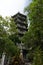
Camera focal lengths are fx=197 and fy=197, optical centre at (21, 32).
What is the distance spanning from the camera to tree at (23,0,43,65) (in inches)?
642

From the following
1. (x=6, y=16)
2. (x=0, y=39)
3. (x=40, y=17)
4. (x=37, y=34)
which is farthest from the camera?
(x=6, y=16)

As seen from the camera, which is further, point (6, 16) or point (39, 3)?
point (6, 16)

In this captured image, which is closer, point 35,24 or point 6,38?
point 35,24

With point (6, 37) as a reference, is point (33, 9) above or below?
above

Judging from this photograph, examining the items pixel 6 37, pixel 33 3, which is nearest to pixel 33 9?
pixel 33 3

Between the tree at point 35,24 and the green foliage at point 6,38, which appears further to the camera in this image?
the green foliage at point 6,38

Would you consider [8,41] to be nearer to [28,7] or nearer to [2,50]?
[2,50]

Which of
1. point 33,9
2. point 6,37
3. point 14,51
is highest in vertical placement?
point 33,9

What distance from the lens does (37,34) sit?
56.7ft

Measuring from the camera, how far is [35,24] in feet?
55.7

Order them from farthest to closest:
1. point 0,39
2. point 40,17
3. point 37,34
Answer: point 0,39 → point 37,34 → point 40,17

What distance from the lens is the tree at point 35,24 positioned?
16.3 meters

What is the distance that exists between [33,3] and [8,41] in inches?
245

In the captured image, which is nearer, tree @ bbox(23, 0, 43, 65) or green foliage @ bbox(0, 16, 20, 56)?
tree @ bbox(23, 0, 43, 65)
